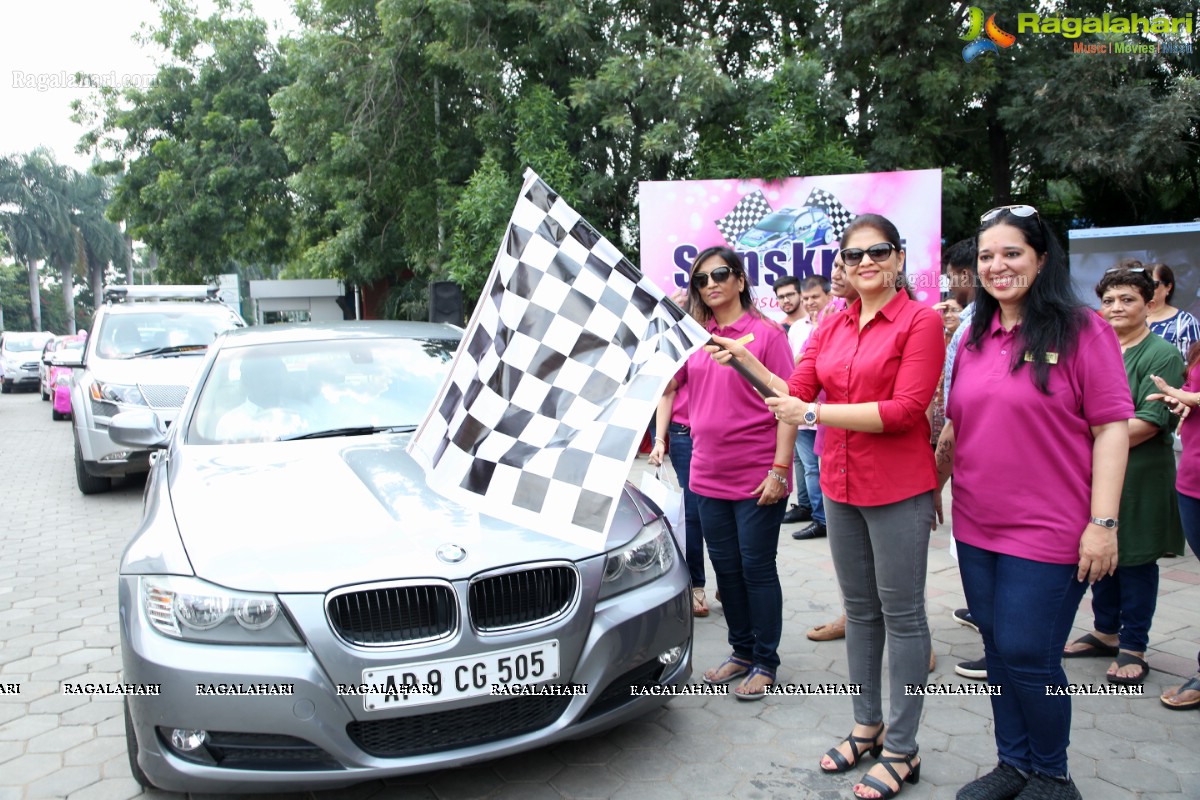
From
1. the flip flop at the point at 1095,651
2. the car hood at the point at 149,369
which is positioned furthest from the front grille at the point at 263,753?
the car hood at the point at 149,369

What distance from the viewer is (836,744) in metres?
3.24

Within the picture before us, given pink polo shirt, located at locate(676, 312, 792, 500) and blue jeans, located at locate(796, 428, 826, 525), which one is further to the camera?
blue jeans, located at locate(796, 428, 826, 525)

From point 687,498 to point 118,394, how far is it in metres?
5.89

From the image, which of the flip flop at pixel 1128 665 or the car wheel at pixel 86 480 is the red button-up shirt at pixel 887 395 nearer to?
the flip flop at pixel 1128 665

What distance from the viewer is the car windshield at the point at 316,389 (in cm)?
393

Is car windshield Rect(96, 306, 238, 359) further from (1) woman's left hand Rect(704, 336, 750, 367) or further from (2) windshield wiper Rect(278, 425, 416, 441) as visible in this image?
(1) woman's left hand Rect(704, 336, 750, 367)

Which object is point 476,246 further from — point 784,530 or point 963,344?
point 963,344

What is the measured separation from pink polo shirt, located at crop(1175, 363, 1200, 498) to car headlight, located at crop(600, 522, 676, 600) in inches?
80.6

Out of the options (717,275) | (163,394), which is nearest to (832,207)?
(717,275)

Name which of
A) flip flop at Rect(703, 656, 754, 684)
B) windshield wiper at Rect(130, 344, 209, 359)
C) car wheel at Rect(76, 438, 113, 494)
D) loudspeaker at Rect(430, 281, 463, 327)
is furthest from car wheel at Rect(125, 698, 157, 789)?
loudspeaker at Rect(430, 281, 463, 327)

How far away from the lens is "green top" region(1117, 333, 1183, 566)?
3.57 metres

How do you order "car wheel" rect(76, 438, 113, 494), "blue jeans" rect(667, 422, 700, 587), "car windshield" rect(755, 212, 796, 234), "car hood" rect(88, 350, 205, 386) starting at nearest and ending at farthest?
1. "blue jeans" rect(667, 422, 700, 587)
2. "car hood" rect(88, 350, 205, 386)
3. "car wheel" rect(76, 438, 113, 494)
4. "car windshield" rect(755, 212, 796, 234)

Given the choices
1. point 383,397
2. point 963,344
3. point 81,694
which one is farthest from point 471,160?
point 963,344

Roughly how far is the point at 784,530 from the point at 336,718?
4.65m
